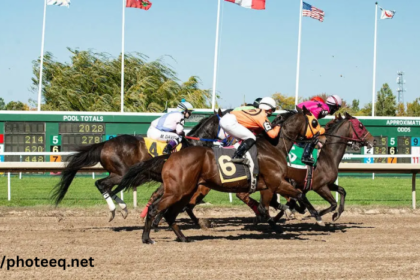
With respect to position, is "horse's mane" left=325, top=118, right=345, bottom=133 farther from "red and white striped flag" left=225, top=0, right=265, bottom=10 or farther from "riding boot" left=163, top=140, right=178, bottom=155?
"red and white striped flag" left=225, top=0, right=265, bottom=10

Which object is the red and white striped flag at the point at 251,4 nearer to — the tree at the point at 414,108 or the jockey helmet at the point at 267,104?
the jockey helmet at the point at 267,104

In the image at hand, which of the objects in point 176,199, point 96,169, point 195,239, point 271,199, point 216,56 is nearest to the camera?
point 176,199

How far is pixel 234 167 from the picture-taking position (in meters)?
7.62

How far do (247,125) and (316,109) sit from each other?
6.52ft

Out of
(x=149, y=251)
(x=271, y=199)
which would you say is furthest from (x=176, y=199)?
(x=271, y=199)

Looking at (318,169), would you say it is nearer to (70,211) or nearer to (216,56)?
(70,211)

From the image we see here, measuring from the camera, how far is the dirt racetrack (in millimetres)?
5695

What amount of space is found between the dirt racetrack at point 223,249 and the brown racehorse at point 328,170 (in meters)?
0.38

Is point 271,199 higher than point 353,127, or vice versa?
point 353,127

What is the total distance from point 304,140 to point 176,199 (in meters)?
2.30

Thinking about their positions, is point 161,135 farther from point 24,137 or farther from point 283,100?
point 283,100

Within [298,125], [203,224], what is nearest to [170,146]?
[203,224]

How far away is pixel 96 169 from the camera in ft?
40.7

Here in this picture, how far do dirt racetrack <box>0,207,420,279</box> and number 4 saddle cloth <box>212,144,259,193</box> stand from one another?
74 centimetres
